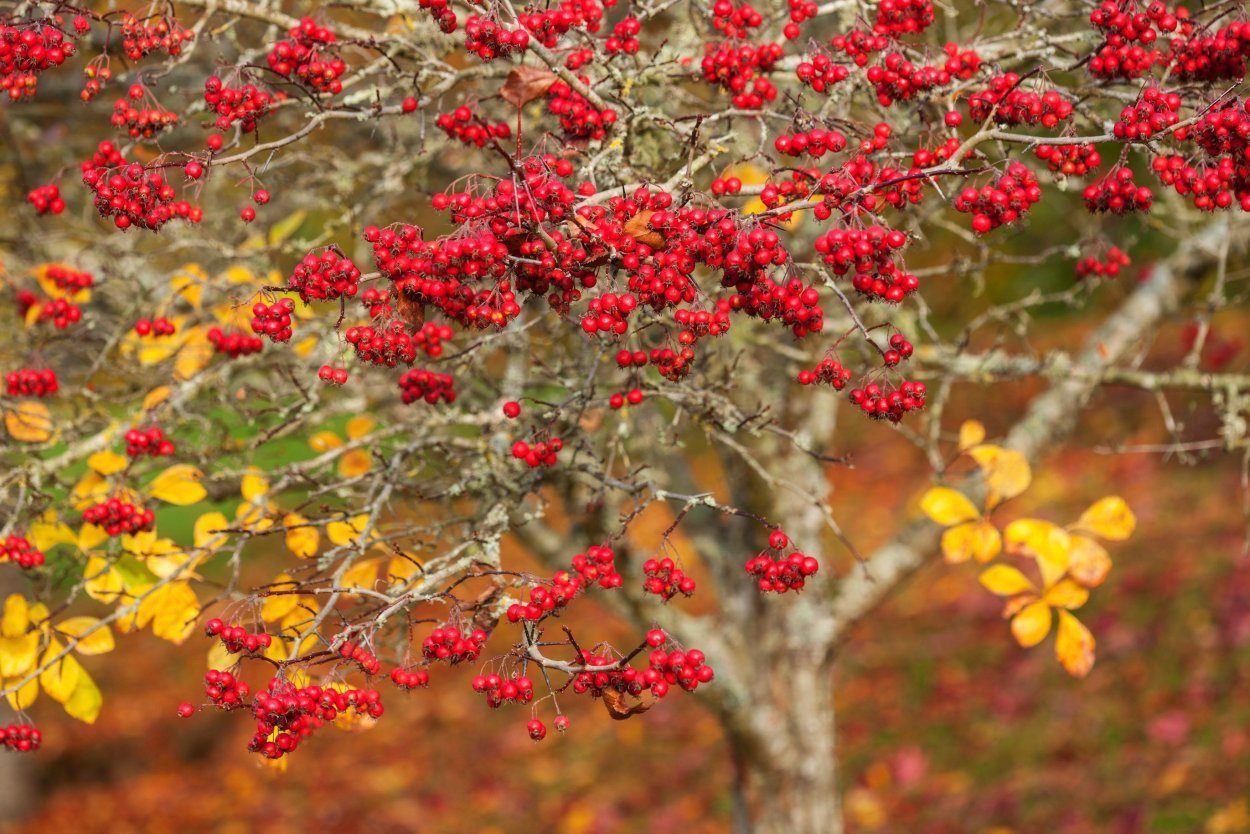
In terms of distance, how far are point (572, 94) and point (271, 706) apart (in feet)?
5.48

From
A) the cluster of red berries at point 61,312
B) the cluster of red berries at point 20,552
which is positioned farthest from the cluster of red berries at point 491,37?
the cluster of red berries at point 61,312

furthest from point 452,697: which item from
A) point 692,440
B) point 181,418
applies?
point 181,418

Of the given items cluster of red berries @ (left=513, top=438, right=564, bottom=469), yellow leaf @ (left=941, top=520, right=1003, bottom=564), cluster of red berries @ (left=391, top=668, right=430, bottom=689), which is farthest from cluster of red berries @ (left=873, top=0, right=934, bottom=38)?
cluster of red berries @ (left=391, top=668, right=430, bottom=689)

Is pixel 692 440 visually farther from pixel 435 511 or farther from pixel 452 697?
pixel 435 511

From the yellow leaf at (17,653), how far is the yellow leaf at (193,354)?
116 centimetres

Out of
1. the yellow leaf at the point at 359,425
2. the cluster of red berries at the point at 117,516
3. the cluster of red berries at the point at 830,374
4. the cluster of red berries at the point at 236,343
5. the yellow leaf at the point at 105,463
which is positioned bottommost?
the yellow leaf at the point at 359,425

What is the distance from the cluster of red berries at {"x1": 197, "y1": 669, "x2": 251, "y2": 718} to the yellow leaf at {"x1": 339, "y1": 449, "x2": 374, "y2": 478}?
1.56 meters

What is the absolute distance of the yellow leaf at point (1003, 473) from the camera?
3801 millimetres

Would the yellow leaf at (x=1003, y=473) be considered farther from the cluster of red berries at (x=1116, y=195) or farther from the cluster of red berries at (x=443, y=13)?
the cluster of red berries at (x=443, y=13)

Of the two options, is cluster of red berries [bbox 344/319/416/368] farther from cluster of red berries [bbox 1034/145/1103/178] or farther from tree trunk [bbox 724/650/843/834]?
tree trunk [bbox 724/650/843/834]

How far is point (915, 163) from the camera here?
8.63 feet

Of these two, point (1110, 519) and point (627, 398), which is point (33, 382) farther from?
point (1110, 519)

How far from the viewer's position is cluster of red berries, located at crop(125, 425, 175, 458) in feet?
10.9

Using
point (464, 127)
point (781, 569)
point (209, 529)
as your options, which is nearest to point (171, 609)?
point (209, 529)
